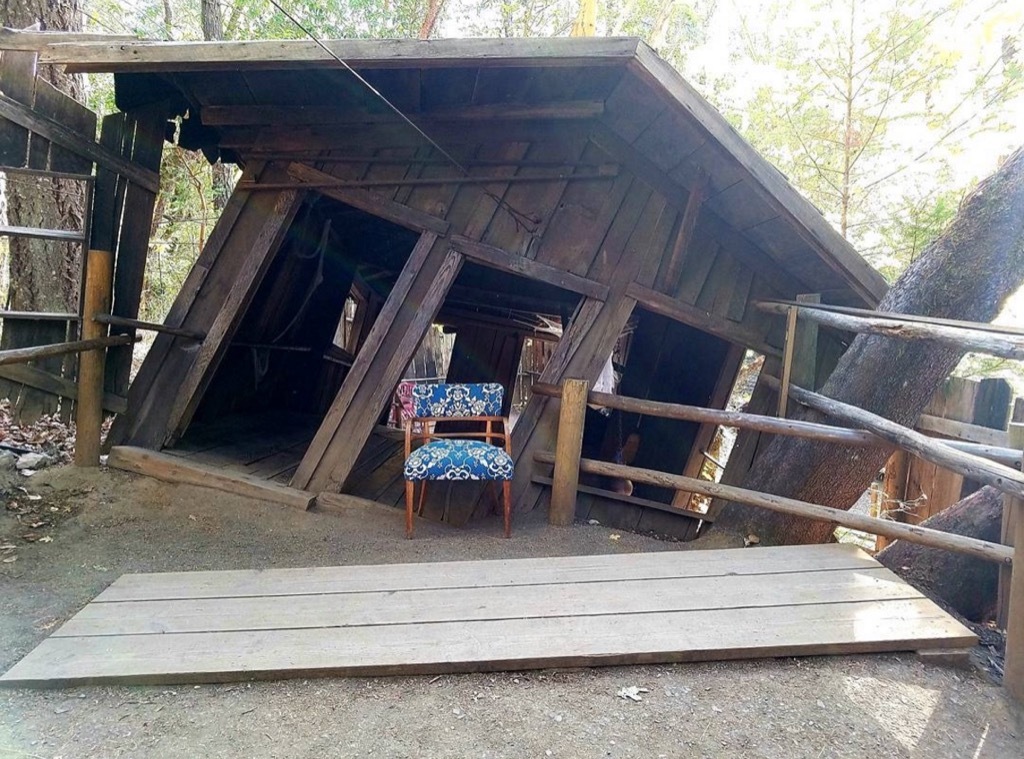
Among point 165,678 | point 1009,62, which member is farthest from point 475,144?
point 1009,62

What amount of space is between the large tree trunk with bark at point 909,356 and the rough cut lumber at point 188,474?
274cm

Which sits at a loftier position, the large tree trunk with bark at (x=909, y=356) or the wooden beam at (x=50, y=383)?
the large tree trunk with bark at (x=909, y=356)

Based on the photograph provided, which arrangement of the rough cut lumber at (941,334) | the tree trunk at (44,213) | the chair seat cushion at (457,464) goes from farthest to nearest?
the tree trunk at (44,213) → the chair seat cushion at (457,464) → the rough cut lumber at (941,334)


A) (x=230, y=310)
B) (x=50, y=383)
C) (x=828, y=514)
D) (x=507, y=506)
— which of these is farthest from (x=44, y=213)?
(x=828, y=514)

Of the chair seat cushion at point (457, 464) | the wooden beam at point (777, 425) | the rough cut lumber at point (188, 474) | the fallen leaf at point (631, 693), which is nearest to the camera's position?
the fallen leaf at point (631, 693)

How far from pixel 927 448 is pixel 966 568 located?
1092mm

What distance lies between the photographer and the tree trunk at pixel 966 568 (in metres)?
2.63

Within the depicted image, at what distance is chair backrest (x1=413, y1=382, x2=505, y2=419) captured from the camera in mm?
3391

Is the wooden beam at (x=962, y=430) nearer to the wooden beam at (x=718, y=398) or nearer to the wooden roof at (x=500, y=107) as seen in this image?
the wooden roof at (x=500, y=107)

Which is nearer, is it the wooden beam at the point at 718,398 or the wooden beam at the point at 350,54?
the wooden beam at the point at 350,54

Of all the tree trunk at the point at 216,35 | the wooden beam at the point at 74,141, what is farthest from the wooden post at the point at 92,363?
the tree trunk at the point at 216,35

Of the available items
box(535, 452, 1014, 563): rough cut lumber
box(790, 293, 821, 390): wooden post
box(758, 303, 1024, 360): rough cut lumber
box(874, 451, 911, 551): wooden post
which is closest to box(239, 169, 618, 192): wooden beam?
box(790, 293, 821, 390): wooden post

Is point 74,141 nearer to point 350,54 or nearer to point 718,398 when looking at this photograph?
point 350,54

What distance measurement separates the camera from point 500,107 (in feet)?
10.8
